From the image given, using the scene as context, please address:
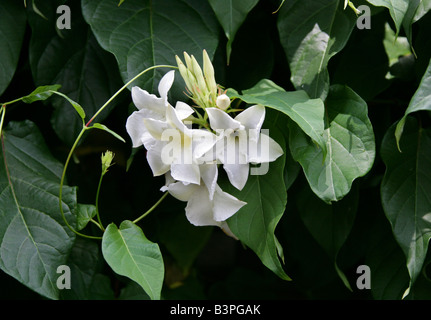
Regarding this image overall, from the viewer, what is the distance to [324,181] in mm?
808

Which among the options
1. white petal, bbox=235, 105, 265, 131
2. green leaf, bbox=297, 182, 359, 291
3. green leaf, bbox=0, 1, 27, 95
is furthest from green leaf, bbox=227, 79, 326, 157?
green leaf, bbox=0, 1, 27, 95

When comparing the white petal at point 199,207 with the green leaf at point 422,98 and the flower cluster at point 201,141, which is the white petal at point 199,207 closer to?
the flower cluster at point 201,141

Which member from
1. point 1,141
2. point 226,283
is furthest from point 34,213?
point 226,283

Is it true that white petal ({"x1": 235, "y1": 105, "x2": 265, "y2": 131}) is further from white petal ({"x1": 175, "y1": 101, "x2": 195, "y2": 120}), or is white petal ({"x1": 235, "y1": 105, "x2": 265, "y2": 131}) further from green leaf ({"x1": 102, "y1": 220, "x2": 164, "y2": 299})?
green leaf ({"x1": 102, "y1": 220, "x2": 164, "y2": 299})

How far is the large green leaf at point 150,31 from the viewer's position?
0.87 m

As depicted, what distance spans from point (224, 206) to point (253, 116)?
0.14 metres

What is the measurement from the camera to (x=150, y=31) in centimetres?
90

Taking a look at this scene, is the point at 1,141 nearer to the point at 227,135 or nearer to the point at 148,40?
the point at 148,40

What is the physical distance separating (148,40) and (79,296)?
1.64ft

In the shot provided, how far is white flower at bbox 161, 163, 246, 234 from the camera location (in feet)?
2.56

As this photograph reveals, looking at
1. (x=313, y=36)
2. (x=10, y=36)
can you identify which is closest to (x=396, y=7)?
(x=313, y=36)

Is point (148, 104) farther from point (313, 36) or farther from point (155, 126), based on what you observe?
point (313, 36)

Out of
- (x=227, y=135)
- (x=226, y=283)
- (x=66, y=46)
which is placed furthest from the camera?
(x=226, y=283)

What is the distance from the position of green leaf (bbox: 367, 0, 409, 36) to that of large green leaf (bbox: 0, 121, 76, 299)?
1.88ft
